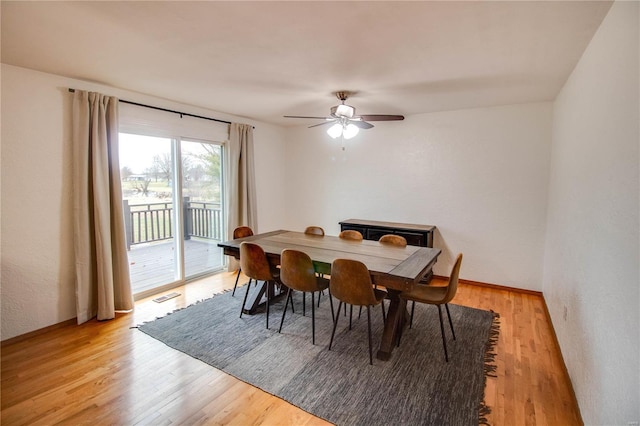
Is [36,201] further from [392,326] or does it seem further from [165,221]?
[392,326]

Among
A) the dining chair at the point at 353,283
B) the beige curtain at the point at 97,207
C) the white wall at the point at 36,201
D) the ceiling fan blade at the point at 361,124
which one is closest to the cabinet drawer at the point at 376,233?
the ceiling fan blade at the point at 361,124

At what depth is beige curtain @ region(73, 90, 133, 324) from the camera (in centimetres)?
302

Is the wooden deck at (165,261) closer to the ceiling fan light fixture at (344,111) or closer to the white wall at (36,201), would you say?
the white wall at (36,201)

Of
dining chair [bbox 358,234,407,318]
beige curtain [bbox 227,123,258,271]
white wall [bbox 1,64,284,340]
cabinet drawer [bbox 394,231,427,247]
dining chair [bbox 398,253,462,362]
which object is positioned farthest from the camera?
beige curtain [bbox 227,123,258,271]

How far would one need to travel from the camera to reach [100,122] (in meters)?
3.12

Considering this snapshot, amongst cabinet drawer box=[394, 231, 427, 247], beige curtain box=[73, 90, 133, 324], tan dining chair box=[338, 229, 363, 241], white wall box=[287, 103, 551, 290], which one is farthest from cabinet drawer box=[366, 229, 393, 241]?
beige curtain box=[73, 90, 133, 324]

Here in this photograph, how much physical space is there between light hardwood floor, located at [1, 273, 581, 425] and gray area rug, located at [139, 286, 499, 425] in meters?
0.11

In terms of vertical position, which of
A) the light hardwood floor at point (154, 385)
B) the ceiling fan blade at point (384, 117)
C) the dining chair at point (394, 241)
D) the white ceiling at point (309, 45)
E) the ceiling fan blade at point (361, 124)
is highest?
the white ceiling at point (309, 45)

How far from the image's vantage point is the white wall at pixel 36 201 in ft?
8.79

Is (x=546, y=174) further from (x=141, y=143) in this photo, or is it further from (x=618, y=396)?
(x=141, y=143)

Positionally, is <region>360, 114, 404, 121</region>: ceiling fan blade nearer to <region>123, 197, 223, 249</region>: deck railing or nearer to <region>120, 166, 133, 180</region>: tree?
<region>123, 197, 223, 249</region>: deck railing

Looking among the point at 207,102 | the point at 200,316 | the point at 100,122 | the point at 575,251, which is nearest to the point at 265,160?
the point at 207,102

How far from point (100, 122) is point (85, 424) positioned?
2.67 meters

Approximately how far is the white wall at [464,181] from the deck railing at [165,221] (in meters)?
2.01
